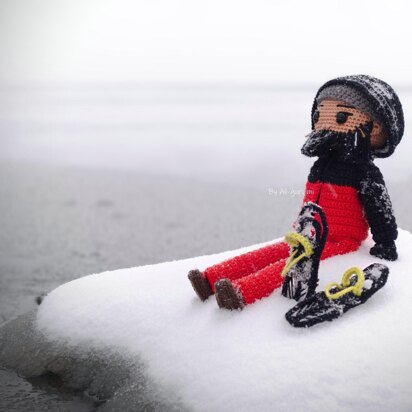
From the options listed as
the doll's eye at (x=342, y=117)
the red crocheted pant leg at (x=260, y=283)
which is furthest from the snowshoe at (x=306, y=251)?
the doll's eye at (x=342, y=117)

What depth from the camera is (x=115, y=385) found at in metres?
1.94

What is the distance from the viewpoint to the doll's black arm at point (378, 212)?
2.08 meters

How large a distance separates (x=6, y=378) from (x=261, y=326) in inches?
42.6

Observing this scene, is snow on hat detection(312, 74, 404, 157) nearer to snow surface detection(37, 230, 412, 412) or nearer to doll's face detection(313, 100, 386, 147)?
doll's face detection(313, 100, 386, 147)

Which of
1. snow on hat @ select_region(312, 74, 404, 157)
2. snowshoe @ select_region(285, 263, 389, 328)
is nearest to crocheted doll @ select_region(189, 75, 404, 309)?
snow on hat @ select_region(312, 74, 404, 157)

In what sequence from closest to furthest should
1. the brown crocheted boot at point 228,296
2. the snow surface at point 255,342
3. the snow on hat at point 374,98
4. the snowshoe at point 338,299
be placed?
the snow surface at point 255,342 < the snowshoe at point 338,299 < the brown crocheted boot at point 228,296 < the snow on hat at point 374,98

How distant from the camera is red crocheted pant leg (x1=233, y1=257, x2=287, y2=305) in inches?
76.6

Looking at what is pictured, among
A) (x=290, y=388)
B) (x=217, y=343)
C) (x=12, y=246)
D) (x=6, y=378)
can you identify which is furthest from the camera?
(x=12, y=246)

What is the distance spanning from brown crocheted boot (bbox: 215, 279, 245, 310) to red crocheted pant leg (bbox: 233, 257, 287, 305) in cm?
2

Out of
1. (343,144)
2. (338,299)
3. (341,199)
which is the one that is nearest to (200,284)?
(338,299)

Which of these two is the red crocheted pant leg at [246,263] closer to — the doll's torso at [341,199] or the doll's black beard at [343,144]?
the doll's torso at [341,199]

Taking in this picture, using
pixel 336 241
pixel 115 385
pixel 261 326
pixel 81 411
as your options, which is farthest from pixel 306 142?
pixel 81 411

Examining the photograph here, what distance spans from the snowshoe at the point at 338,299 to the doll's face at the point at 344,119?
57cm

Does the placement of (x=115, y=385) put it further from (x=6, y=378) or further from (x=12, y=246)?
(x=12, y=246)
